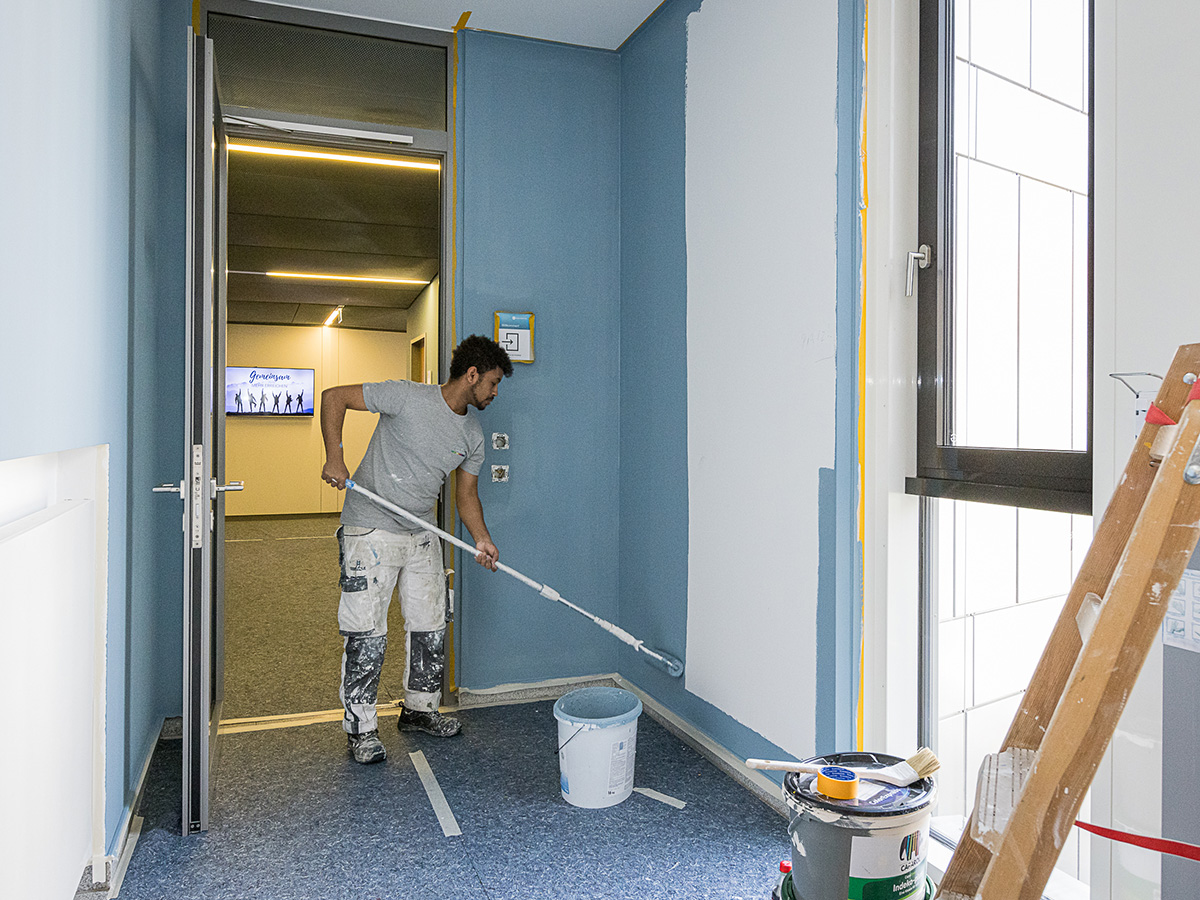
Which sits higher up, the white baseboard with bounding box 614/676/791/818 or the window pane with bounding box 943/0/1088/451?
the window pane with bounding box 943/0/1088/451

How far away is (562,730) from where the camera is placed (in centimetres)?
244

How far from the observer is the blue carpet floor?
200 centimetres

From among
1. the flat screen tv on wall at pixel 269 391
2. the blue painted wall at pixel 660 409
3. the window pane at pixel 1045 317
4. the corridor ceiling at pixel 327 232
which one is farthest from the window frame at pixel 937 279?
the flat screen tv on wall at pixel 269 391

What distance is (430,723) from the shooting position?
298 centimetres

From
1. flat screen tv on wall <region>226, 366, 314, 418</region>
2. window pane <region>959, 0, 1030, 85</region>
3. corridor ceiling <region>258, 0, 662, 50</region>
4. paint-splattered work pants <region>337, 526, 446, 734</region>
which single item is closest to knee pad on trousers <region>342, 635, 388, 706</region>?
paint-splattered work pants <region>337, 526, 446, 734</region>

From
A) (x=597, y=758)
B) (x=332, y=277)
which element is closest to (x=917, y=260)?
(x=597, y=758)

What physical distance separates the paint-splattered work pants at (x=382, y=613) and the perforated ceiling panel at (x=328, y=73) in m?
1.68

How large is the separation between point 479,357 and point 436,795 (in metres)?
1.46

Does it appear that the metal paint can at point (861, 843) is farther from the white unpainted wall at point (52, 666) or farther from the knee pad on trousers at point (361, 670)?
the knee pad on trousers at point (361, 670)

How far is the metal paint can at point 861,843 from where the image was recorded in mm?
1294

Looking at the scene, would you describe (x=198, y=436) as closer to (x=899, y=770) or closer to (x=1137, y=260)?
(x=899, y=770)

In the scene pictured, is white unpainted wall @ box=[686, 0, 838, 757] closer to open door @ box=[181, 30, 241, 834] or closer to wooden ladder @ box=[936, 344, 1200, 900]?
wooden ladder @ box=[936, 344, 1200, 900]

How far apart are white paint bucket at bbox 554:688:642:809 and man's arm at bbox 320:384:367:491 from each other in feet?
3.62

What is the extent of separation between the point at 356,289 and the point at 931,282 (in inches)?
280
